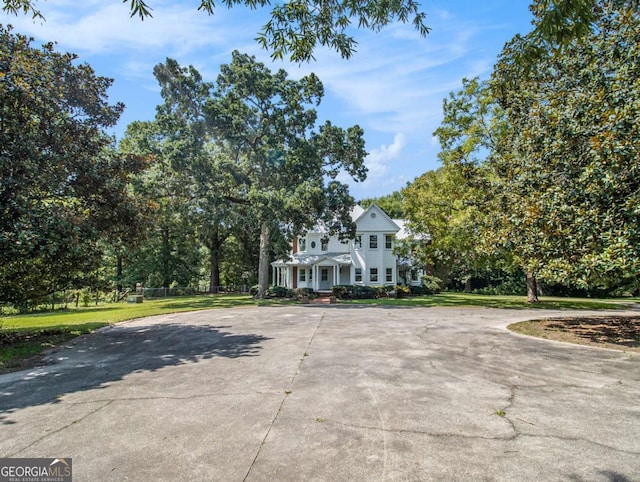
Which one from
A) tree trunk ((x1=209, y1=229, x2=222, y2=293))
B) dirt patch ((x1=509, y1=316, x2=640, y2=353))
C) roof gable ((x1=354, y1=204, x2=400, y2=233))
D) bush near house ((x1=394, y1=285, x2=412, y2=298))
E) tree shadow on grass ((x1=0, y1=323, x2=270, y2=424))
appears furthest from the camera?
tree trunk ((x1=209, y1=229, x2=222, y2=293))

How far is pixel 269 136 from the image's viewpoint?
84.1 ft

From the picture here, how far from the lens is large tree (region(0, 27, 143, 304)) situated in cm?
886

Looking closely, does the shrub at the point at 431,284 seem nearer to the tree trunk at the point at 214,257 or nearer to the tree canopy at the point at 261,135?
the tree canopy at the point at 261,135

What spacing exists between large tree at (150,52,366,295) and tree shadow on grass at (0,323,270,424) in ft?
42.3

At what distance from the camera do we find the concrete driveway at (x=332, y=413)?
3.66 metres

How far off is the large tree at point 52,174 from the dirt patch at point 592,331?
13.8 m

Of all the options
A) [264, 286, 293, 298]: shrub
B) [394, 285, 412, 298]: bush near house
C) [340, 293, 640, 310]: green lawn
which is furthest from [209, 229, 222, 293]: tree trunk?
[394, 285, 412, 298]: bush near house

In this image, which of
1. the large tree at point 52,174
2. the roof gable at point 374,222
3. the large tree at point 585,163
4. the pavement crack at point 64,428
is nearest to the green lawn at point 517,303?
the roof gable at point 374,222

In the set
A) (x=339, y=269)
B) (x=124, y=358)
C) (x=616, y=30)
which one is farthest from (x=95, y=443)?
(x=339, y=269)

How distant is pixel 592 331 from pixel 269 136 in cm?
2125

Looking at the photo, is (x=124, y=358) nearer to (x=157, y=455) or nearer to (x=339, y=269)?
(x=157, y=455)

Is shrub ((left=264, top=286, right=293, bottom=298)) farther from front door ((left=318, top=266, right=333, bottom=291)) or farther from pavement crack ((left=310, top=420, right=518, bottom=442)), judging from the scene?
pavement crack ((left=310, top=420, right=518, bottom=442))

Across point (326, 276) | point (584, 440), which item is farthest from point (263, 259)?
point (584, 440)

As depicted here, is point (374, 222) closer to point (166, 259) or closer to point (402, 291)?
point (402, 291)
